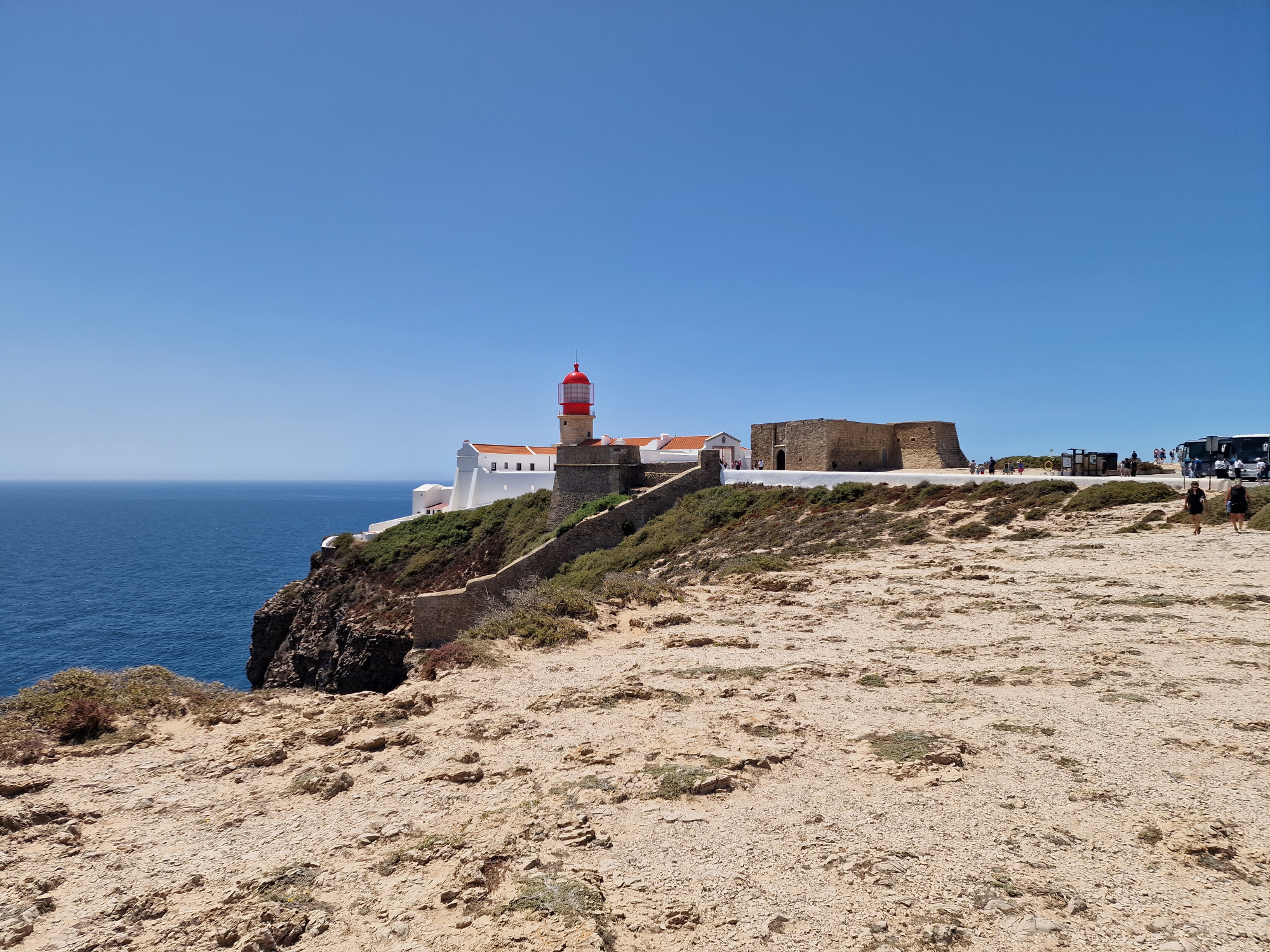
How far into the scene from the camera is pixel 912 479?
22.7 m

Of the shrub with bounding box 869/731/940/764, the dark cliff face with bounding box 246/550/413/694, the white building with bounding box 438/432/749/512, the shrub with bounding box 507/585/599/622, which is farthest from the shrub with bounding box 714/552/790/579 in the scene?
the white building with bounding box 438/432/749/512

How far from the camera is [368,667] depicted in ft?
86.2

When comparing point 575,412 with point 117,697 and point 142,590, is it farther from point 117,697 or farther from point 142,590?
point 142,590

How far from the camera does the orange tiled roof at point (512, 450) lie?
165ft

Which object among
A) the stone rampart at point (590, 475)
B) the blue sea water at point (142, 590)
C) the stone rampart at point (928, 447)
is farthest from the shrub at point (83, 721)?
the stone rampart at point (928, 447)

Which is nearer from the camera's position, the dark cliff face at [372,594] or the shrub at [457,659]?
the shrub at [457,659]

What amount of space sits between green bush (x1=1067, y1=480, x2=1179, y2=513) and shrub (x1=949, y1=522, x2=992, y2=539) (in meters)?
2.90

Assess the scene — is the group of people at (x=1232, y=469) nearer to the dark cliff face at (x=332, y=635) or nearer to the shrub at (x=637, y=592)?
the shrub at (x=637, y=592)

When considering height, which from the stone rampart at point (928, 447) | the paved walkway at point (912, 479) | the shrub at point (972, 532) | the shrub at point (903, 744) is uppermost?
the stone rampart at point (928, 447)

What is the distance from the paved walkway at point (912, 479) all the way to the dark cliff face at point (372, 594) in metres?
11.1

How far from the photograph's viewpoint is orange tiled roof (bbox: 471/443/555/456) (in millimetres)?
50438

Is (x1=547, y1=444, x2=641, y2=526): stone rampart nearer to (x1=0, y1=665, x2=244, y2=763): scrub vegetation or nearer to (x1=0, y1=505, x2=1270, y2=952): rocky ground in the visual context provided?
(x1=0, y1=505, x2=1270, y2=952): rocky ground

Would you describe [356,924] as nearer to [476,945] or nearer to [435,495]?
[476,945]

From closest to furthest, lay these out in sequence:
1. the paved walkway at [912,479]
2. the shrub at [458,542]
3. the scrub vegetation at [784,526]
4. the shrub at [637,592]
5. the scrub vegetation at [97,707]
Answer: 1. the scrub vegetation at [97,707]
2. the shrub at [637,592]
3. the scrub vegetation at [784,526]
4. the paved walkway at [912,479]
5. the shrub at [458,542]
